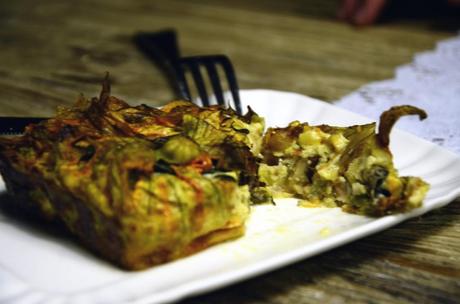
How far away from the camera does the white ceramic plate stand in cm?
135

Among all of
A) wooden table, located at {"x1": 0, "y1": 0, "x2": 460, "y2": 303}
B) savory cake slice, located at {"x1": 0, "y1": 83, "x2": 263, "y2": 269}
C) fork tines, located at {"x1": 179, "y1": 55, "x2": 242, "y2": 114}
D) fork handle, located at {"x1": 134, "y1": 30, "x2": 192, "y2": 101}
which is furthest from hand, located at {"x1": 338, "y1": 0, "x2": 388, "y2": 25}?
savory cake slice, located at {"x1": 0, "y1": 83, "x2": 263, "y2": 269}

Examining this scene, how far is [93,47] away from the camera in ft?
13.2

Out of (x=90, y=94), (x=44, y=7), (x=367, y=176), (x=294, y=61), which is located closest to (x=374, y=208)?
(x=367, y=176)

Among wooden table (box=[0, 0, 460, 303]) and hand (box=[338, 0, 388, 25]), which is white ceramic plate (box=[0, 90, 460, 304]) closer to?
wooden table (box=[0, 0, 460, 303])

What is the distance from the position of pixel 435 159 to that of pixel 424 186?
1.15 ft

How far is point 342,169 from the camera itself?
5.91 feet

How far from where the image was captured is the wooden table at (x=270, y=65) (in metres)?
1.57

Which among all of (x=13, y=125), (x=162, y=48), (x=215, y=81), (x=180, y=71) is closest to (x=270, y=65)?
(x=162, y=48)

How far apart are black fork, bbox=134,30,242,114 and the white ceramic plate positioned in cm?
62

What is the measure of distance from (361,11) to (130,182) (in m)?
3.30

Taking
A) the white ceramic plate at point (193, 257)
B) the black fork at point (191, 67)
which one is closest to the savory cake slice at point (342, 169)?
the white ceramic plate at point (193, 257)

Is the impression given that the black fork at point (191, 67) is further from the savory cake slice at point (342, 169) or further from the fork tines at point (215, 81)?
the savory cake slice at point (342, 169)

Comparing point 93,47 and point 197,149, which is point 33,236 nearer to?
point 197,149

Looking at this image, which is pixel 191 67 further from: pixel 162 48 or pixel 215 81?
pixel 162 48
